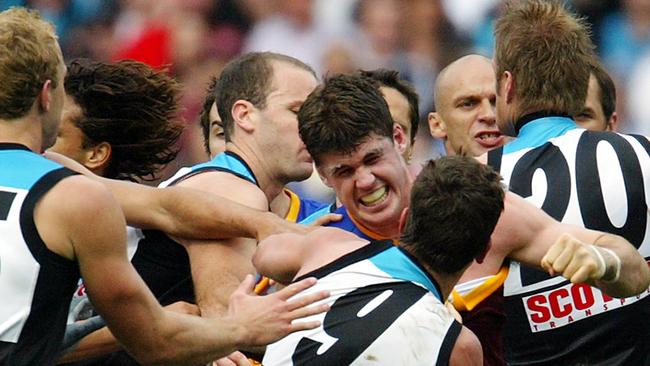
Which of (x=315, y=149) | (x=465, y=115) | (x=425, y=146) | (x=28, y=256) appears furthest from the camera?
(x=425, y=146)

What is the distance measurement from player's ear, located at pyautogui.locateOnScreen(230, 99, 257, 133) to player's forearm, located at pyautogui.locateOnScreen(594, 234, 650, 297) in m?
1.93

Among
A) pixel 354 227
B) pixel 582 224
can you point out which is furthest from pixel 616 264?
pixel 582 224

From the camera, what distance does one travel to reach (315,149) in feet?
15.9

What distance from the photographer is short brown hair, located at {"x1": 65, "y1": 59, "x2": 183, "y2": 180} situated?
19.4 ft

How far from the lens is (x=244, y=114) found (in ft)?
19.3

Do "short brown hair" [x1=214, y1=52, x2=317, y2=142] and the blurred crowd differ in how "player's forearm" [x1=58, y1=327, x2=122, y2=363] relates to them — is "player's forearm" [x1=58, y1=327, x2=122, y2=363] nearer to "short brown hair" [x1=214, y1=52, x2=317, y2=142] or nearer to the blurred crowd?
"short brown hair" [x1=214, y1=52, x2=317, y2=142]

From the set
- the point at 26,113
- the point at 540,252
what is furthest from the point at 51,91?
the point at 540,252

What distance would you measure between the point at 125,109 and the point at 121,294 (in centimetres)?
200

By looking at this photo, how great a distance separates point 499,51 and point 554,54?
0.26m

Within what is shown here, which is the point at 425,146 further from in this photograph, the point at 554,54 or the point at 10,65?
the point at 10,65

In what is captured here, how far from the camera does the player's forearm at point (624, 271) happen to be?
4.27 meters

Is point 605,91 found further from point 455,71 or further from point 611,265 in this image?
point 611,265

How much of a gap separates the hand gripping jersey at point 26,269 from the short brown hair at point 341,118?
1.11m

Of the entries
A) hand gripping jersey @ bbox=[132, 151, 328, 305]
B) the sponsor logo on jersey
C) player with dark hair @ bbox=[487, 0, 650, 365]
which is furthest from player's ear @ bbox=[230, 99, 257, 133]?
the sponsor logo on jersey
